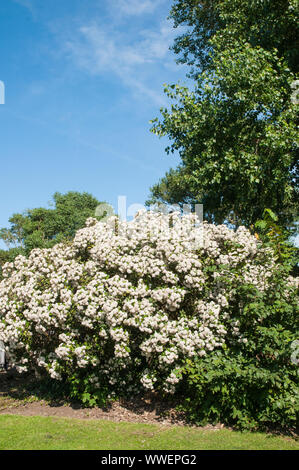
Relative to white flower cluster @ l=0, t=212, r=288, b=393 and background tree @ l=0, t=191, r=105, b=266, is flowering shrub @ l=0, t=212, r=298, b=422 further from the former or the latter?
background tree @ l=0, t=191, r=105, b=266

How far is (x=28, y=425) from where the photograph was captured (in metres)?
7.78

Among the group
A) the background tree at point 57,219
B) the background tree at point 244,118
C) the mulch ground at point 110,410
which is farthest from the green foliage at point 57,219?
the mulch ground at point 110,410

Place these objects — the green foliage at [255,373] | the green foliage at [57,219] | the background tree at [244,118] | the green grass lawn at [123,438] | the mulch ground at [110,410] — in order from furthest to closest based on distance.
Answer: the green foliage at [57,219] → the background tree at [244,118] → the mulch ground at [110,410] → the green foliage at [255,373] → the green grass lawn at [123,438]

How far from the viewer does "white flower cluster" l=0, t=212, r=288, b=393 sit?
7898mm

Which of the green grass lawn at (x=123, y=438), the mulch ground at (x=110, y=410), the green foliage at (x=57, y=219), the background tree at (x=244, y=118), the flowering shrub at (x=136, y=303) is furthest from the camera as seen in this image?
the green foliage at (x=57, y=219)

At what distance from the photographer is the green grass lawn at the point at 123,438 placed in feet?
21.0

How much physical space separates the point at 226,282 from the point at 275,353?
6.08ft

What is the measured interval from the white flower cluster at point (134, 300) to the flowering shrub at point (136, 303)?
0.02 m

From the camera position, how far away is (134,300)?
7.88m

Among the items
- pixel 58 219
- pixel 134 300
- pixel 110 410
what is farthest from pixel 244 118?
pixel 58 219

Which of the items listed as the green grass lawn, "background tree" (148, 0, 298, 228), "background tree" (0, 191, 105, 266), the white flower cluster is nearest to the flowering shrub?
the white flower cluster

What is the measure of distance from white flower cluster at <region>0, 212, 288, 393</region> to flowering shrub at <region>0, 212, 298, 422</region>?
0.08 ft

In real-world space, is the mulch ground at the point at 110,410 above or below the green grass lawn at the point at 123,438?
above

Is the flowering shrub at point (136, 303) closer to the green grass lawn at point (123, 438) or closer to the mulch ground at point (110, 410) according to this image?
the mulch ground at point (110, 410)
